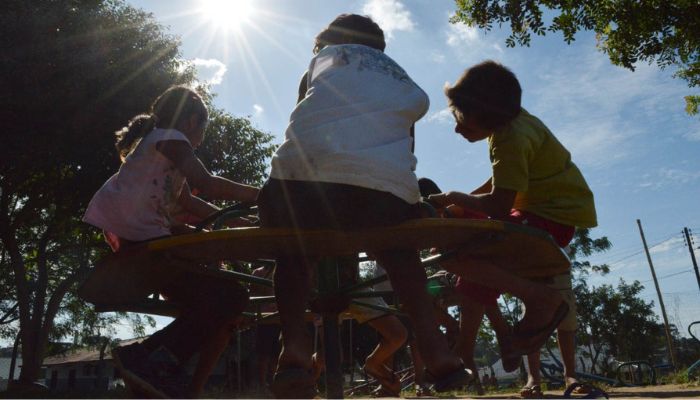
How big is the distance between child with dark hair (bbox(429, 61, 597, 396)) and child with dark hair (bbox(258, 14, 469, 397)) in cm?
36

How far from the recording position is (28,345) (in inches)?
536

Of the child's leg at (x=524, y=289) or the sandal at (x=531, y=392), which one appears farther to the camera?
the sandal at (x=531, y=392)

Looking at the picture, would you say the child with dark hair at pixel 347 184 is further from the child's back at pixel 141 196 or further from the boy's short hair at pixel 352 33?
the child's back at pixel 141 196

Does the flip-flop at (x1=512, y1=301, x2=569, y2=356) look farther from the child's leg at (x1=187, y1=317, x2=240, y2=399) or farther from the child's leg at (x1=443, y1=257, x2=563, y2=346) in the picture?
the child's leg at (x1=187, y1=317, x2=240, y2=399)

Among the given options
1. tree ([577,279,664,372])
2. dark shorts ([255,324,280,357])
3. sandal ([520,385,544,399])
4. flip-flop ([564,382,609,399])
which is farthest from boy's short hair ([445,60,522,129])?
tree ([577,279,664,372])

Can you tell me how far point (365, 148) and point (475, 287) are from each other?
50.1 inches

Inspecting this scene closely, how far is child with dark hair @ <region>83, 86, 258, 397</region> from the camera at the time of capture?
1.90 metres

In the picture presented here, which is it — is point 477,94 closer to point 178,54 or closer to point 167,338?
point 167,338

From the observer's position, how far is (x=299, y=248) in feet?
5.33

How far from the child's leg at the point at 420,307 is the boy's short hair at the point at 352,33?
82 centimetres

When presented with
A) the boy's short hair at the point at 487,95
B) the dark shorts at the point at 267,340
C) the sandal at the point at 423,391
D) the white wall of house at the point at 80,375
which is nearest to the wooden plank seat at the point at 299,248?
the boy's short hair at the point at 487,95

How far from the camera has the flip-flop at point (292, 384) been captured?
147 centimetres

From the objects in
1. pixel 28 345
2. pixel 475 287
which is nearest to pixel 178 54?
pixel 28 345

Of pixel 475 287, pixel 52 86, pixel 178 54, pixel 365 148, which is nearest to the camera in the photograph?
pixel 365 148
